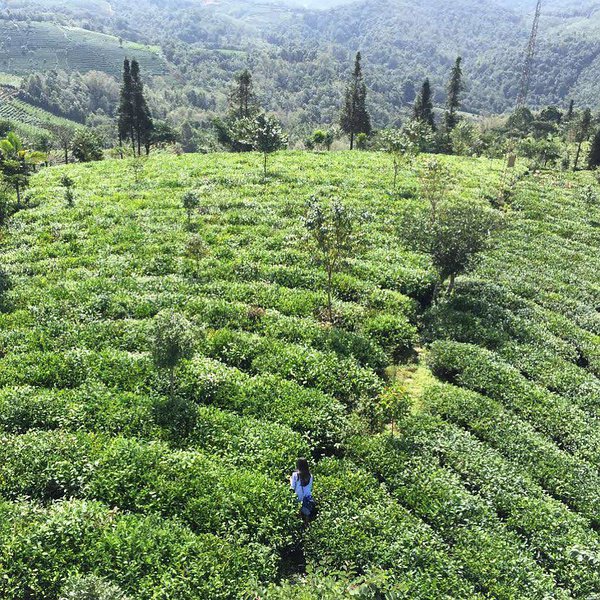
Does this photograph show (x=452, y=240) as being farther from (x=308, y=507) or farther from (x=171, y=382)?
(x=308, y=507)

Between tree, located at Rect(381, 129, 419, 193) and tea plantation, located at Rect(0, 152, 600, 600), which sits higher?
tree, located at Rect(381, 129, 419, 193)

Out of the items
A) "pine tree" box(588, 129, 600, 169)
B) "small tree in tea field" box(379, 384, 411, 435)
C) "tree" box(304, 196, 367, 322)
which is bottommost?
"small tree in tea field" box(379, 384, 411, 435)

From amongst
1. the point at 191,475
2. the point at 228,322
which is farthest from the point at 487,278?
the point at 191,475

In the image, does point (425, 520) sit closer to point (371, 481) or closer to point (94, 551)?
point (371, 481)

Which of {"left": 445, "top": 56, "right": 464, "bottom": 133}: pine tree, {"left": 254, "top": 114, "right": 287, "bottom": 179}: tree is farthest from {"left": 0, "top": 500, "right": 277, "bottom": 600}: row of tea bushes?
{"left": 445, "top": 56, "right": 464, "bottom": 133}: pine tree

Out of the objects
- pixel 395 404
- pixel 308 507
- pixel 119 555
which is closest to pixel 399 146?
pixel 395 404

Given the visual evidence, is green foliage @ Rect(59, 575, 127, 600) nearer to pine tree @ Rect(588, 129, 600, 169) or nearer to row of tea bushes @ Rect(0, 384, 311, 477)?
row of tea bushes @ Rect(0, 384, 311, 477)
